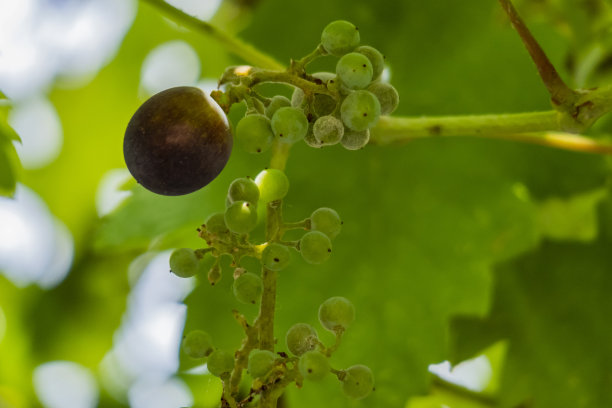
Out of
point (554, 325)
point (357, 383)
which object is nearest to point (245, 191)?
point (357, 383)

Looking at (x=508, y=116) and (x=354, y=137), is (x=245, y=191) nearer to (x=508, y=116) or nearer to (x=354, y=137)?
(x=354, y=137)

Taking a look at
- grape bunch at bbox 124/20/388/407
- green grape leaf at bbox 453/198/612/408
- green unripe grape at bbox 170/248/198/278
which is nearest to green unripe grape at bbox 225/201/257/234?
grape bunch at bbox 124/20/388/407

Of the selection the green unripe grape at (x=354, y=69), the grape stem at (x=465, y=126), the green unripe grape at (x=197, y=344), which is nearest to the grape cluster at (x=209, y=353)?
the green unripe grape at (x=197, y=344)

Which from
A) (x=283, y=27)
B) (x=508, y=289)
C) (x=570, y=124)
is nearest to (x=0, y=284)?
(x=283, y=27)

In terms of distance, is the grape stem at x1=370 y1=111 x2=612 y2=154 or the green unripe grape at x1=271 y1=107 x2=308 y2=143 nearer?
the green unripe grape at x1=271 y1=107 x2=308 y2=143

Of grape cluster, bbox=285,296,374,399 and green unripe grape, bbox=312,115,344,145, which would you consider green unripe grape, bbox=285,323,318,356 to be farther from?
green unripe grape, bbox=312,115,344,145

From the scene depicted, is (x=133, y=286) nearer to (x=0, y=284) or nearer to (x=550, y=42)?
(x=0, y=284)

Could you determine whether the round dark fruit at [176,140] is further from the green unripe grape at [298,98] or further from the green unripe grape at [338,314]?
the green unripe grape at [338,314]
